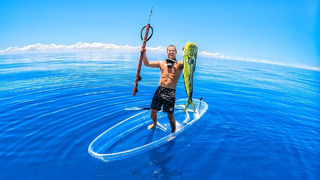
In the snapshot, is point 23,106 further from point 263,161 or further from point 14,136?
point 263,161

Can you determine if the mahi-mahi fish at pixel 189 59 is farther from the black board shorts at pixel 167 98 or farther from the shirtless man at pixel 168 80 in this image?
the black board shorts at pixel 167 98

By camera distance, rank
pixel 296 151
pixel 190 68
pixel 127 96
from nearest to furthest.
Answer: pixel 190 68 < pixel 296 151 < pixel 127 96

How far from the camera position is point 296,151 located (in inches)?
207

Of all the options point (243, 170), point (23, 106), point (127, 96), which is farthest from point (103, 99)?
point (243, 170)

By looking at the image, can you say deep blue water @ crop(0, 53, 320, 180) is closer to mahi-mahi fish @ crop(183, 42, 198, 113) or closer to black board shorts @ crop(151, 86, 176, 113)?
black board shorts @ crop(151, 86, 176, 113)

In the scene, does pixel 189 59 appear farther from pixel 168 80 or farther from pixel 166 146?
pixel 166 146

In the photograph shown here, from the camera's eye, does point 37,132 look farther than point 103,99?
No

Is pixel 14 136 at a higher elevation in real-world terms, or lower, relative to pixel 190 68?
lower

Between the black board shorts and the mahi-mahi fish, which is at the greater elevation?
the mahi-mahi fish

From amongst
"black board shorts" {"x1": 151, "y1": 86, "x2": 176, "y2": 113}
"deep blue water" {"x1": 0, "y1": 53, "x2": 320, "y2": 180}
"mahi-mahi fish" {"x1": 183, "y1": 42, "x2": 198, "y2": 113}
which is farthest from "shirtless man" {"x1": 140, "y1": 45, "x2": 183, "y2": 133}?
"deep blue water" {"x1": 0, "y1": 53, "x2": 320, "y2": 180}

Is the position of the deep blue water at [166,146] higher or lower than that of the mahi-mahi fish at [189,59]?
lower

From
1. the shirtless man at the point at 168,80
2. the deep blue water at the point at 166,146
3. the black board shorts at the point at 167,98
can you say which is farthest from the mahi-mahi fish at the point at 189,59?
the deep blue water at the point at 166,146

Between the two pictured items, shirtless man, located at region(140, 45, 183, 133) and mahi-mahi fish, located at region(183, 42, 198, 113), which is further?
shirtless man, located at region(140, 45, 183, 133)

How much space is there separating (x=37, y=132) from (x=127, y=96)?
505 cm
